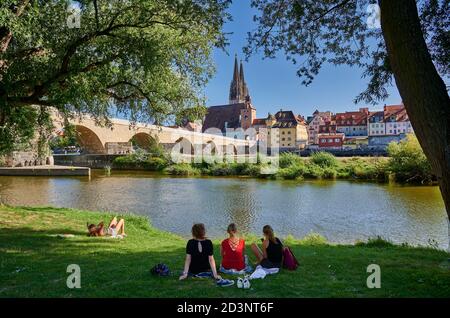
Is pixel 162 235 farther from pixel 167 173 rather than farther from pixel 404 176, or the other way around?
pixel 167 173

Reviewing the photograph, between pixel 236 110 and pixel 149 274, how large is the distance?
391 feet

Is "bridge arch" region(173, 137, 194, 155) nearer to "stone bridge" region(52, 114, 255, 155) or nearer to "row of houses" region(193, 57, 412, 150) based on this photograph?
"stone bridge" region(52, 114, 255, 155)

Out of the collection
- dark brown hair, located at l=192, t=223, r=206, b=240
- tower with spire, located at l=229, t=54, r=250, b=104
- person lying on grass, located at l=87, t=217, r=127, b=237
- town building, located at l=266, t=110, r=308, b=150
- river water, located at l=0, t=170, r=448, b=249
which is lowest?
river water, located at l=0, t=170, r=448, b=249

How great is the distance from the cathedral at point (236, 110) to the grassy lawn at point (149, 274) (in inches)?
4213

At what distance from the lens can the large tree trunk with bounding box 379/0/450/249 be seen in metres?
4.56

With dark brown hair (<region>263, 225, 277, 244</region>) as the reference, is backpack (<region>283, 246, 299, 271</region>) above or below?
below

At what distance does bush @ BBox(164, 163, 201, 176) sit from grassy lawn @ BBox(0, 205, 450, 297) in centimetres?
3490

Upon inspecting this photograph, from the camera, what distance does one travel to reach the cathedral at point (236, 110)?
4732 inches

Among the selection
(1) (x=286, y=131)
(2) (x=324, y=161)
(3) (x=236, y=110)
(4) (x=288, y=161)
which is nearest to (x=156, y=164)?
(4) (x=288, y=161)

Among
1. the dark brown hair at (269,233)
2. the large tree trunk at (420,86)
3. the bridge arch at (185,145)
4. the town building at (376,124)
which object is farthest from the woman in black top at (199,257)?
the town building at (376,124)

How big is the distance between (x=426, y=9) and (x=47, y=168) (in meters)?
38.4

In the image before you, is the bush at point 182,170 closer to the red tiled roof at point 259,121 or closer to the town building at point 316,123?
the town building at point 316,123

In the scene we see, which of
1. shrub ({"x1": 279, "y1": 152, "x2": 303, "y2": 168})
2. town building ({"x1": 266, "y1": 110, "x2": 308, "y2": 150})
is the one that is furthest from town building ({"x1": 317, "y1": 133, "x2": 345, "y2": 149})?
shrub ({"x1": 279, "y1": 152, "x2": 303, "y2": 168})

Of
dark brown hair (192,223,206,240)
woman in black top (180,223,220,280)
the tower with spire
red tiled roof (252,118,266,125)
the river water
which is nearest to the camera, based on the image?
woman in black top (180,223,220,280)
